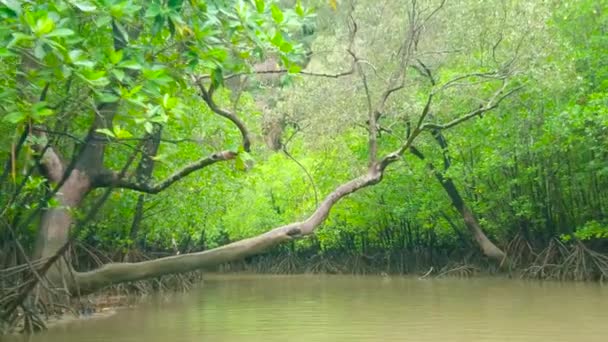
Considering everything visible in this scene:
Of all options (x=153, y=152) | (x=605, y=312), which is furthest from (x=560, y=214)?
(x=153, y=152)

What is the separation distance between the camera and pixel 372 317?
37.9 feet

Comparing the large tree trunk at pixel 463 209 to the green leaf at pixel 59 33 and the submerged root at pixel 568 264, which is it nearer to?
the submerged root at pixel 568 264

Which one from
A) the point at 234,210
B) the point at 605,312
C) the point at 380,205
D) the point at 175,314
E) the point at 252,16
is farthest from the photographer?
the point at 234,210

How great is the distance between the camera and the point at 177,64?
6.92 meters

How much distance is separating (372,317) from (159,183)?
155 inches

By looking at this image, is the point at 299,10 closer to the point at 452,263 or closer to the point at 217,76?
the point at 217,76

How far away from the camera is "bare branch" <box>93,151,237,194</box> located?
8305mm

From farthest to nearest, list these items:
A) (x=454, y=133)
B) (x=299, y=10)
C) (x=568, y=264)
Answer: (x=454, y=133), (x=568, y=264), (x=299, y=10)

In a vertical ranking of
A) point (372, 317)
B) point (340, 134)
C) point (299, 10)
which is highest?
point (340, 134)

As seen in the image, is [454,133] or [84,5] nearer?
[84,5]

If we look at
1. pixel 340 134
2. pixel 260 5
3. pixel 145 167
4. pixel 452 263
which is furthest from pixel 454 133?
pixel 260 5

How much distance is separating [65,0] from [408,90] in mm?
14205

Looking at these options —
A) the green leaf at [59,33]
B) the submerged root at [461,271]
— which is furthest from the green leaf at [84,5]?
the submerged root at [461,271]

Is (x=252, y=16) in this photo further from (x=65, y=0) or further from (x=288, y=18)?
(x=65, y=0)
